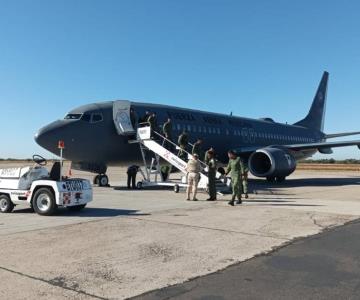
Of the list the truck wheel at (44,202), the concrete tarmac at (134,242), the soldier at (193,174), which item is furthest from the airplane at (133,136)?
the truck wheel at (44,202)

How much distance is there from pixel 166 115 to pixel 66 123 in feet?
17.7

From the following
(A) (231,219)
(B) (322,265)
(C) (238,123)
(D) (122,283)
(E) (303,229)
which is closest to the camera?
(D) (122,283)

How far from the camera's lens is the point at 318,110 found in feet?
133

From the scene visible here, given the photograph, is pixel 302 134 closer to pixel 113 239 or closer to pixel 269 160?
pixel 269 160

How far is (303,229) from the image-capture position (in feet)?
29.1

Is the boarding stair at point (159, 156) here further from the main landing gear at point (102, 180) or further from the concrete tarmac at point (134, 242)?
the concrete tarmac at point (134, 242)

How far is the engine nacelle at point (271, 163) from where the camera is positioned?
69.7ft

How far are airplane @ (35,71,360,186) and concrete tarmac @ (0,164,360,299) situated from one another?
233 inches

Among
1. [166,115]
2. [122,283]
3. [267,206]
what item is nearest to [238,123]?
[166,115]

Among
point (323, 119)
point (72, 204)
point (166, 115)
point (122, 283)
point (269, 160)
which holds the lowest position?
point (122, 283)

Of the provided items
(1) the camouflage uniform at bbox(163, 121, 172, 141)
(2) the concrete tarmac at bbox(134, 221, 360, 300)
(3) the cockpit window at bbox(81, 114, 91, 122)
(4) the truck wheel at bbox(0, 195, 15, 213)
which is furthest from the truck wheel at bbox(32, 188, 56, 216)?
(1) the camouflage uniform at bbox(163, 121, 172, 141)

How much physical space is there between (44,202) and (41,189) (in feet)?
1.14

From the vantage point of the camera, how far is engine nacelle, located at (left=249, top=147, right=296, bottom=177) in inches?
836

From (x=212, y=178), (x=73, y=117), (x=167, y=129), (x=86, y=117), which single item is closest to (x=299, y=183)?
(x=167, y=129)
